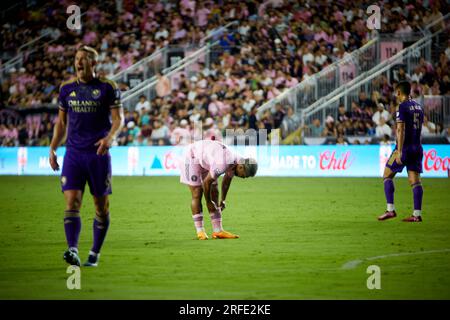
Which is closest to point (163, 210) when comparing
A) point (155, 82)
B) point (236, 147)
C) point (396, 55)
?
point (236, 147)

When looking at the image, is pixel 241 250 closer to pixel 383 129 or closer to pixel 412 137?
pixel 412 137

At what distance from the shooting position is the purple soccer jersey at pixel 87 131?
36.4 feet

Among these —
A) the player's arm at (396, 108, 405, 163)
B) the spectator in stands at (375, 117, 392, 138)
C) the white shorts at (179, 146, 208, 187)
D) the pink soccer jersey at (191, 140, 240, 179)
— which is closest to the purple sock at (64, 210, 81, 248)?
the pink soccer jersey at (191, 140, 240, 179)

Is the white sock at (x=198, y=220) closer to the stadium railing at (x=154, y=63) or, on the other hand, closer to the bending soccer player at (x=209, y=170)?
the bending soccer player at (x=209, y=170)

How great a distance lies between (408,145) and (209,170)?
4.73 m

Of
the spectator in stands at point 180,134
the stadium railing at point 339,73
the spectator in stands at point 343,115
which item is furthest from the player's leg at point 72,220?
the stadium railing at point 339,73

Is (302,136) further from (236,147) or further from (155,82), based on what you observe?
(155,82)

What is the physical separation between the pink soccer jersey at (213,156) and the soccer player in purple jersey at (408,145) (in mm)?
4091

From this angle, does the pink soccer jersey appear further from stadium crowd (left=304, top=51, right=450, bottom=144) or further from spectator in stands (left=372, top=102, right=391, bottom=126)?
spectator in stands (left=372, top=102, right=391, bottom=126)

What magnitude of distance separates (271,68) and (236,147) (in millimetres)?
5099

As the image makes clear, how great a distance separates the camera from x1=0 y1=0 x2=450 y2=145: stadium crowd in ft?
116

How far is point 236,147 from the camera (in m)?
34.6

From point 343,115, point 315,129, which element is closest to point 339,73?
point 343,115

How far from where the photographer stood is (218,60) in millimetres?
40938
